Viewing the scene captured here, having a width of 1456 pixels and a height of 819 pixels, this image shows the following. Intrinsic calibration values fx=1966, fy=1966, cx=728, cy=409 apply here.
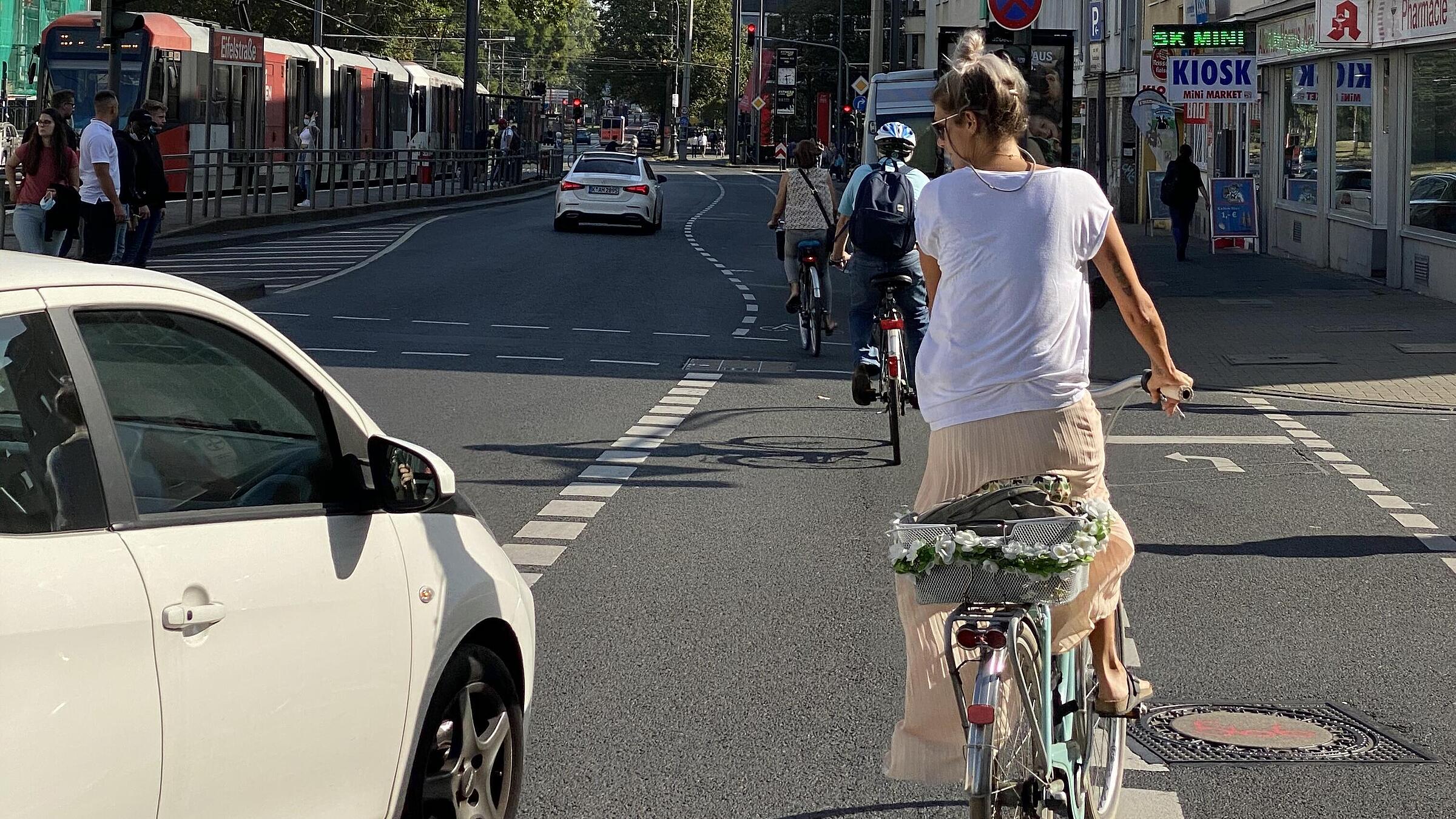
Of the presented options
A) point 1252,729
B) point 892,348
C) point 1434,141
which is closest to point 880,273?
point 892,348

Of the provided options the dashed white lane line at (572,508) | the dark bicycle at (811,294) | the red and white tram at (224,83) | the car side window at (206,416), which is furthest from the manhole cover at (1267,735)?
the red and white tram at (224,83)

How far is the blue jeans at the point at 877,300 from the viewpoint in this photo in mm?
11695

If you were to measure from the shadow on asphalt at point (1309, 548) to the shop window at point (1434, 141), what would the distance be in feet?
46.5

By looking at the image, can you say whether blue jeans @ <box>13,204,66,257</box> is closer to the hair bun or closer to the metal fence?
the metal fence

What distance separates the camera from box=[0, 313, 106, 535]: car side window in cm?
310

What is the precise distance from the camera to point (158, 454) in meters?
3.58

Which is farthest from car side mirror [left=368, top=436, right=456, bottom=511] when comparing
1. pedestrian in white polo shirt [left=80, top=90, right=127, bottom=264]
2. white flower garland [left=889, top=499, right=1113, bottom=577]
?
pedestrian in white polo shirt [left=80, top=90, right=127, bottom=264]

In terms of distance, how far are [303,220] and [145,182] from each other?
1362 centimetres

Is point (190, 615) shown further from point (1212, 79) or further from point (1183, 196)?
point (1183, 196)

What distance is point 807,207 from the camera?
16562 mm

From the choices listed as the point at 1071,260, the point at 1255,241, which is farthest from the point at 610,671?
the point at 1255,241

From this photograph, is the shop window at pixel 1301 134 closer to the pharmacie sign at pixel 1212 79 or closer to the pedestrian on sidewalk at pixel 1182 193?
the pedestrian on sidewalk at pixel 1182 193

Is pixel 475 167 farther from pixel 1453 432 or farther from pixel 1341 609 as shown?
pixel 1341 609

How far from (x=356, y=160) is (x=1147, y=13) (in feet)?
54.5
